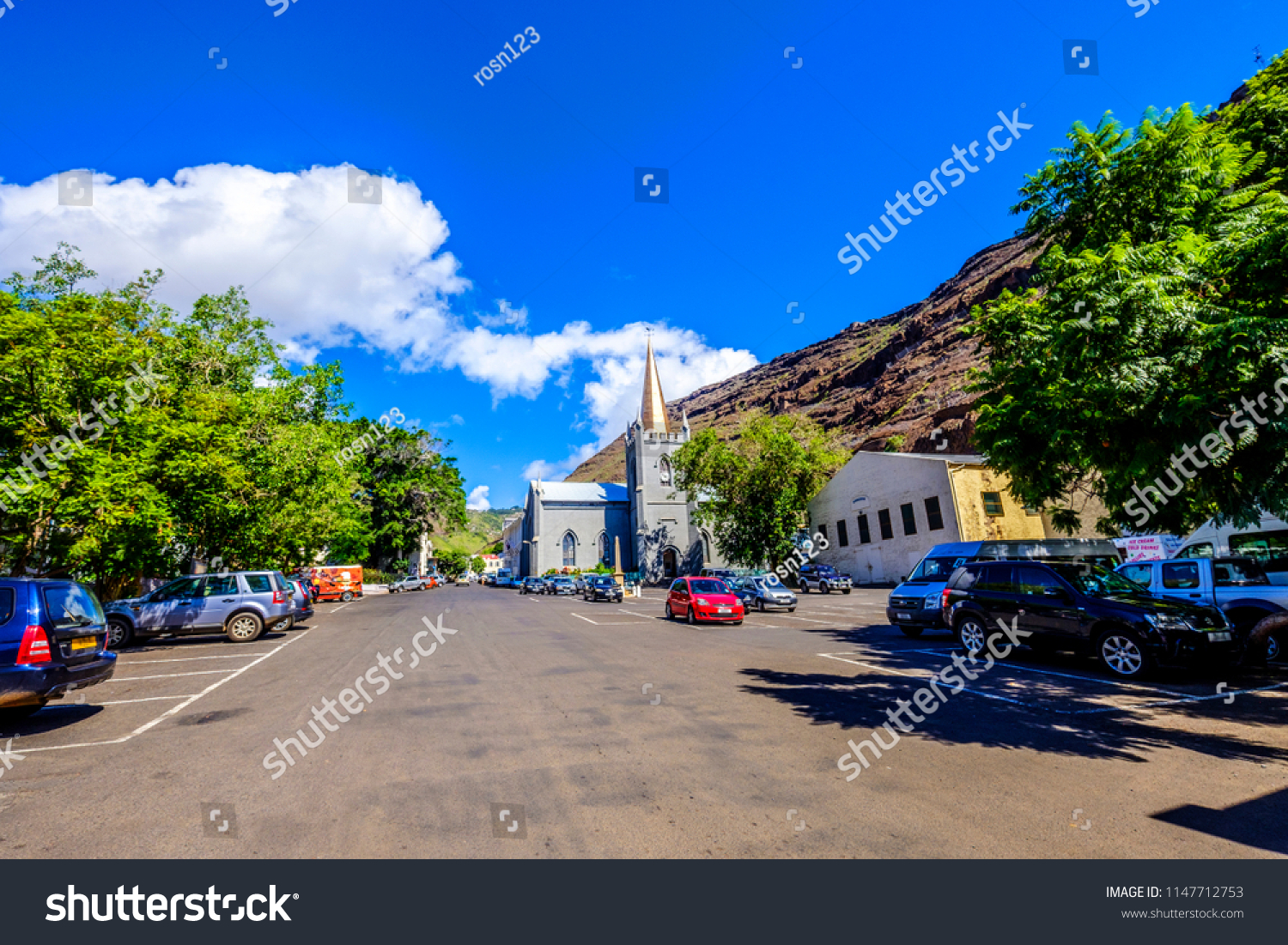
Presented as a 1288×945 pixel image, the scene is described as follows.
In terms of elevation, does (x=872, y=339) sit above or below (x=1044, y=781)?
above

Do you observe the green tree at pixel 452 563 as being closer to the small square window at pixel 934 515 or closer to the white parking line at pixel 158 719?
the small square window at pixel 934 515

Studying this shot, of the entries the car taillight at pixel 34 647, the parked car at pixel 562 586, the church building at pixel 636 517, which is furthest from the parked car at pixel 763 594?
the church building at pixel 636 517

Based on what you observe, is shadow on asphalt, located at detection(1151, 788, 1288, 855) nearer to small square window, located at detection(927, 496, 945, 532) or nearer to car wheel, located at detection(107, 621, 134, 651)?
car wheel, located at detection(107, 621, 134, 651)

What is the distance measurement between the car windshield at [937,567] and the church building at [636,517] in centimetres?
4392

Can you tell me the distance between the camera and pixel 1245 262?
6531mm

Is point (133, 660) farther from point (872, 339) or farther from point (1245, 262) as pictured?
point (872, 339)

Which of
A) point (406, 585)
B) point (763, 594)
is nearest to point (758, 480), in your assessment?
point (763, 594)

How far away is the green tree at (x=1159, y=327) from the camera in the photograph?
6.36 metres

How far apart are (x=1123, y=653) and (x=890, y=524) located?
3020cm

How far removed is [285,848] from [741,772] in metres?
3.39

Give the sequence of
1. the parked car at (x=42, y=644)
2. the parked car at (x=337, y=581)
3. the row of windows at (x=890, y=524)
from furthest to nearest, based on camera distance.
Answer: the parked car at (x=337, y=581)
the row of windows at (x=890, y=524)
the parked car at (x=42, y=644)
